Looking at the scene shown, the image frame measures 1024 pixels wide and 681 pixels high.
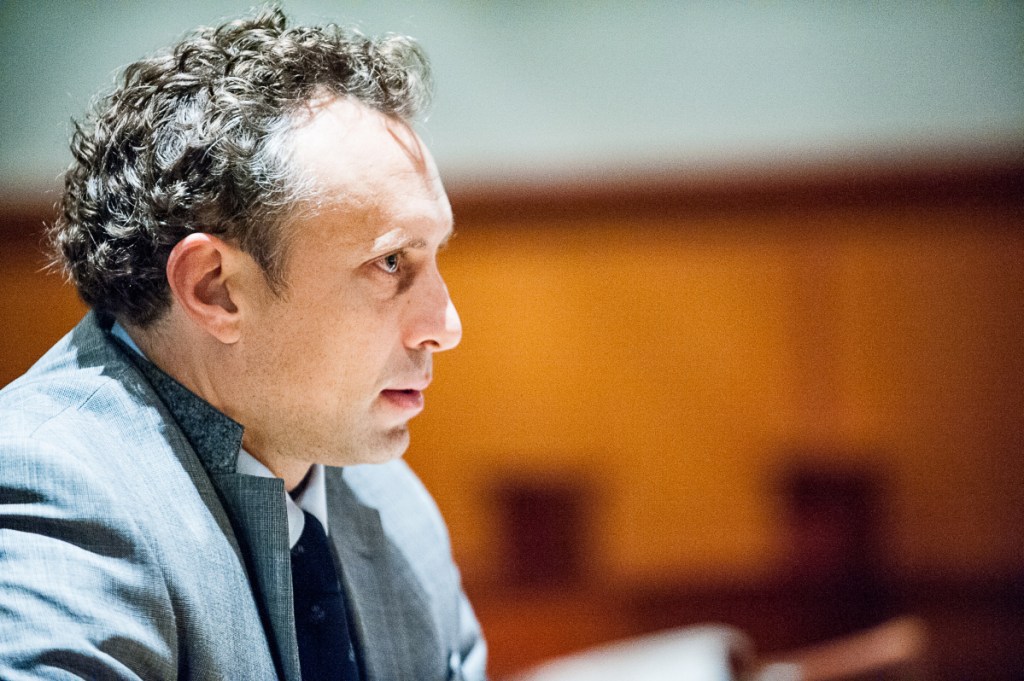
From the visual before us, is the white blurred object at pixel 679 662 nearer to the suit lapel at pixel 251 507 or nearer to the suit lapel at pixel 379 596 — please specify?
the suit lapel at pixel 379 596

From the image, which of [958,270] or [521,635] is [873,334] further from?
[521,635]

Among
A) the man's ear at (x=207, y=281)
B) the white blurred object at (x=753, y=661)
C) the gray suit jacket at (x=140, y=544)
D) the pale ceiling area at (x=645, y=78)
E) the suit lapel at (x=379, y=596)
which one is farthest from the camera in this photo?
the pale ceiling area at (x=645, y=78)

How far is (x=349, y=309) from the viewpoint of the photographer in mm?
1126

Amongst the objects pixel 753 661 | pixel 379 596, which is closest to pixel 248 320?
pixel 379 596

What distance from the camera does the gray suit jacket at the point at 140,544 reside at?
86 cm

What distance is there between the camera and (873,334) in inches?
128

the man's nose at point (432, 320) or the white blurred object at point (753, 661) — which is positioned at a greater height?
the man's nose at point (432, 320)

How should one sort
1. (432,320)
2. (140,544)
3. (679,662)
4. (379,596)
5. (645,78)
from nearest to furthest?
(140,544)
(432,320)
(379,596)
(679,662)
(645,78)

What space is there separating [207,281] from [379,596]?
0.47m

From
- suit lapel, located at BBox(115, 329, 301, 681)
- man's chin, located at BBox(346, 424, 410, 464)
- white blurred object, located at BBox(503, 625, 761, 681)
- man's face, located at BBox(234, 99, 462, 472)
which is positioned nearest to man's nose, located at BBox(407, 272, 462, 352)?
man's face, located at BBox(234, 99, 462, 472)

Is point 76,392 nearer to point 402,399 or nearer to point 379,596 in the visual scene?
point 402,399

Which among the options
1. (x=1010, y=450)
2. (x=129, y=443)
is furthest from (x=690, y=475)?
(x=129, y=443)

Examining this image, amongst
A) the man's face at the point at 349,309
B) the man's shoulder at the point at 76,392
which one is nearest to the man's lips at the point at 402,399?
the man's face at the point at 349,309

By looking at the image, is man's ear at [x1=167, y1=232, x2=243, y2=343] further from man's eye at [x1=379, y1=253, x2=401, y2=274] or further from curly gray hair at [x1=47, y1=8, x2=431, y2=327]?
man's eye at [x1=379, y1=253, x2=401, y2=274]
